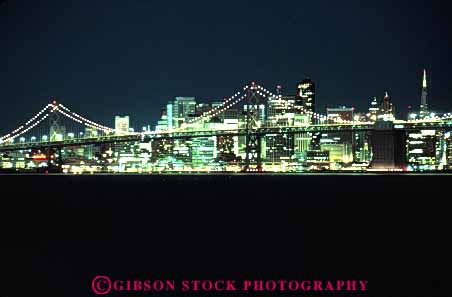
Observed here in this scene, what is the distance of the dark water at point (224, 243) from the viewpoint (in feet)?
30.1

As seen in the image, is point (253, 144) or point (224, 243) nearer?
point (224, 243)

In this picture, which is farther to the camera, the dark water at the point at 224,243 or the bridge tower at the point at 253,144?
the bridge tower at the point at 253,144

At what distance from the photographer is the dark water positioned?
361 inches

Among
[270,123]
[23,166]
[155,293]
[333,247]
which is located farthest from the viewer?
[23,166]

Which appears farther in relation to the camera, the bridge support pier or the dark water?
the bridge support pier

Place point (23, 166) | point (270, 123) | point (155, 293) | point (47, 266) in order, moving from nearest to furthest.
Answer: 1. point (155, 293)
2. point (47, 266)
3. point (270, 123)
4. point (23, 166)

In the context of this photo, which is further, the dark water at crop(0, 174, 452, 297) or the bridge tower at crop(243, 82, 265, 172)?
the bridge tower at crop(243, 82, 265, 172)

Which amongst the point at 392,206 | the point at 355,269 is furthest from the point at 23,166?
the point at 355,269

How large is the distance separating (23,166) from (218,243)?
40645mm

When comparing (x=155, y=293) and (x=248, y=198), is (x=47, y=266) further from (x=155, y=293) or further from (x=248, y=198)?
(x=248, y=198)

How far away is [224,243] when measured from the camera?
42.0 ft

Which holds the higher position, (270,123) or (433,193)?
(270,123)

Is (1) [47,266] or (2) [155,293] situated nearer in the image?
(2) [155,293]

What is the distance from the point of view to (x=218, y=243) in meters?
12.9
